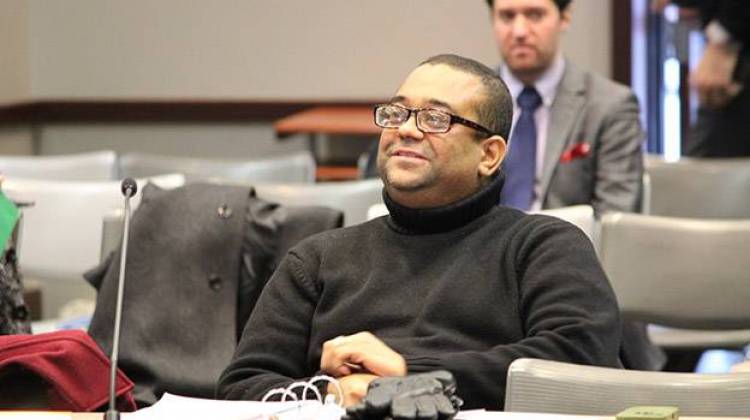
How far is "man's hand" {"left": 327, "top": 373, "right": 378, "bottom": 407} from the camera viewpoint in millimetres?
2514

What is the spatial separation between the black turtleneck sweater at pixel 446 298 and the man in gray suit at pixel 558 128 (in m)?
1.60

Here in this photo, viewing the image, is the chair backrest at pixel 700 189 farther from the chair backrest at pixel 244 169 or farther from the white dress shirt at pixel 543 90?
the chair backrest at pixel 244 169

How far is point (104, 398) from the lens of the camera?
255 centimetres

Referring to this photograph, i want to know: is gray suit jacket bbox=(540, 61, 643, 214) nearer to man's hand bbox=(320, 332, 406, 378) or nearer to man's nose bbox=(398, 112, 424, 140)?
man's nose bbox=(398, 112, 424, 140)

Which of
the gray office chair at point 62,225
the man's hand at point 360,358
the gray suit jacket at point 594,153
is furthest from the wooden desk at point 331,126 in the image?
the man's hand at point 360,358

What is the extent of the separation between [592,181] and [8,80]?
13.5 ft

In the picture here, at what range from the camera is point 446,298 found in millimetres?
2764

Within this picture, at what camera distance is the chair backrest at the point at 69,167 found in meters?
5.12

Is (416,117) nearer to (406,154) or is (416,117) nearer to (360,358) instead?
(406,154)

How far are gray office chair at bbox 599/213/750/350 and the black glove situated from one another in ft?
5.37

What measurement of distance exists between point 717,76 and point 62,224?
2.28 metres

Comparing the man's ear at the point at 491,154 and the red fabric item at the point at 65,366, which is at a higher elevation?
the man's ear at the point at 491,154

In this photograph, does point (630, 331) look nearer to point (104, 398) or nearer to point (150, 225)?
point (150, 225)

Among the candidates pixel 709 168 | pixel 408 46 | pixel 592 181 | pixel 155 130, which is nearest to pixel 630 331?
pixel 592 181
